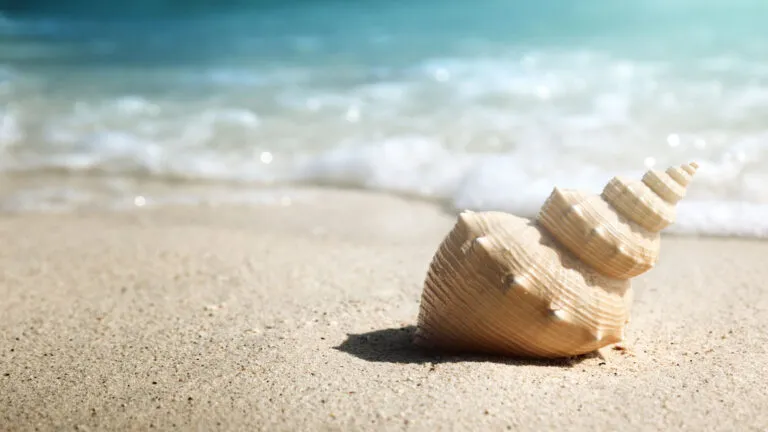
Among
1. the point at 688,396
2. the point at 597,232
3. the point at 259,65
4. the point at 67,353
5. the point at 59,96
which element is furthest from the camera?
the point at 259,65

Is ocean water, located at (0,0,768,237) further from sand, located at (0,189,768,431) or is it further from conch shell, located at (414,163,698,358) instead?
conch shell, located at (414,163,698,358)

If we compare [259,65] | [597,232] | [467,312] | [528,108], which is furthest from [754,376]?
[259,65]

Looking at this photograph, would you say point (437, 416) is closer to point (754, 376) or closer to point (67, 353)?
point (754, 376)

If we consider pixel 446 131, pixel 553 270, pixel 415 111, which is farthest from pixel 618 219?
pixel 415 111

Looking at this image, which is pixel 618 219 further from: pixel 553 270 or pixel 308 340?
pixel 308 340

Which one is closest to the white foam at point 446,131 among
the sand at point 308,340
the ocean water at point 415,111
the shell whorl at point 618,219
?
the ocean water at point 415,111

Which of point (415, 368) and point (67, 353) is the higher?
point (415, 368)

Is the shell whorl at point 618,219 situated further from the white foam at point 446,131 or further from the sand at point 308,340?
the white foam at point 446,131
